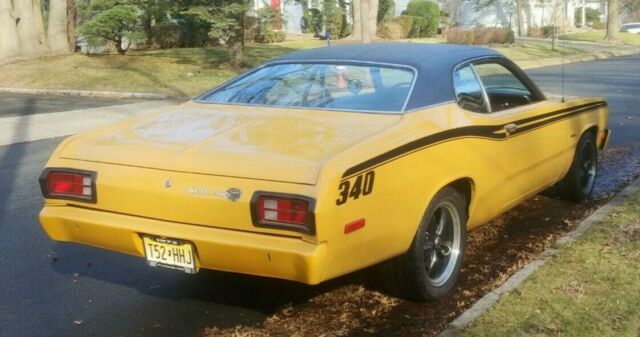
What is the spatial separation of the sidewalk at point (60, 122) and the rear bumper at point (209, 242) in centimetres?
770

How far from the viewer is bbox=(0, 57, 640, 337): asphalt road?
14.0 ft

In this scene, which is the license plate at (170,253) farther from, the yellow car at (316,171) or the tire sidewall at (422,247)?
the tire sidewall at (422,247)

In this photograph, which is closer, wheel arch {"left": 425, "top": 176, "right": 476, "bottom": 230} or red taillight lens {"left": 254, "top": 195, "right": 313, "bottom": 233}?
red taillight lens {"left": 254, "top": 195, "right": 313, "bottom": 233}

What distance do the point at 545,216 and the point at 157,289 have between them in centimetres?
333

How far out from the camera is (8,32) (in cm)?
2122

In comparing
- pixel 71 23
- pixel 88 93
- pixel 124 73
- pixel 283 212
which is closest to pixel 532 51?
pixel 71 23

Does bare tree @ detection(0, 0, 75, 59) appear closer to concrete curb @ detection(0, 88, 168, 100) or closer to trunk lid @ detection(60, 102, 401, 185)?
concrete curb @ detection(0, 88, 168, 100)

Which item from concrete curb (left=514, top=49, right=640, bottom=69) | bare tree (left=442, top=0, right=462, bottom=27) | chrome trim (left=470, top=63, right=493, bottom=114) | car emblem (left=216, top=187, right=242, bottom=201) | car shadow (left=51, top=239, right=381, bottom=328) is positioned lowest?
car shadow (left=51, top=239, right=381, bottom=328)

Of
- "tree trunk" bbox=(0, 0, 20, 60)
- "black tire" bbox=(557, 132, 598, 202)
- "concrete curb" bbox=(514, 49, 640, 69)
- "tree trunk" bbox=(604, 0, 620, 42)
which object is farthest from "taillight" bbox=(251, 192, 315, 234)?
"tree trunk" bbox=(604, 0, 620, 42)

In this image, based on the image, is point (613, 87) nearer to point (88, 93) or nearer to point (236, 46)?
point (236, 46)

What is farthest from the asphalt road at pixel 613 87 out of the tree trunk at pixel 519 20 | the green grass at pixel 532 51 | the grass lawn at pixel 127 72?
the tree trunk at pixel 519 20

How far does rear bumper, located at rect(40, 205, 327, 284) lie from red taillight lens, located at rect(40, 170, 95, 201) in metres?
0.08

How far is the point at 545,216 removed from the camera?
6414mm

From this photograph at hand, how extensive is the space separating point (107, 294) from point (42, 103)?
1226cm
